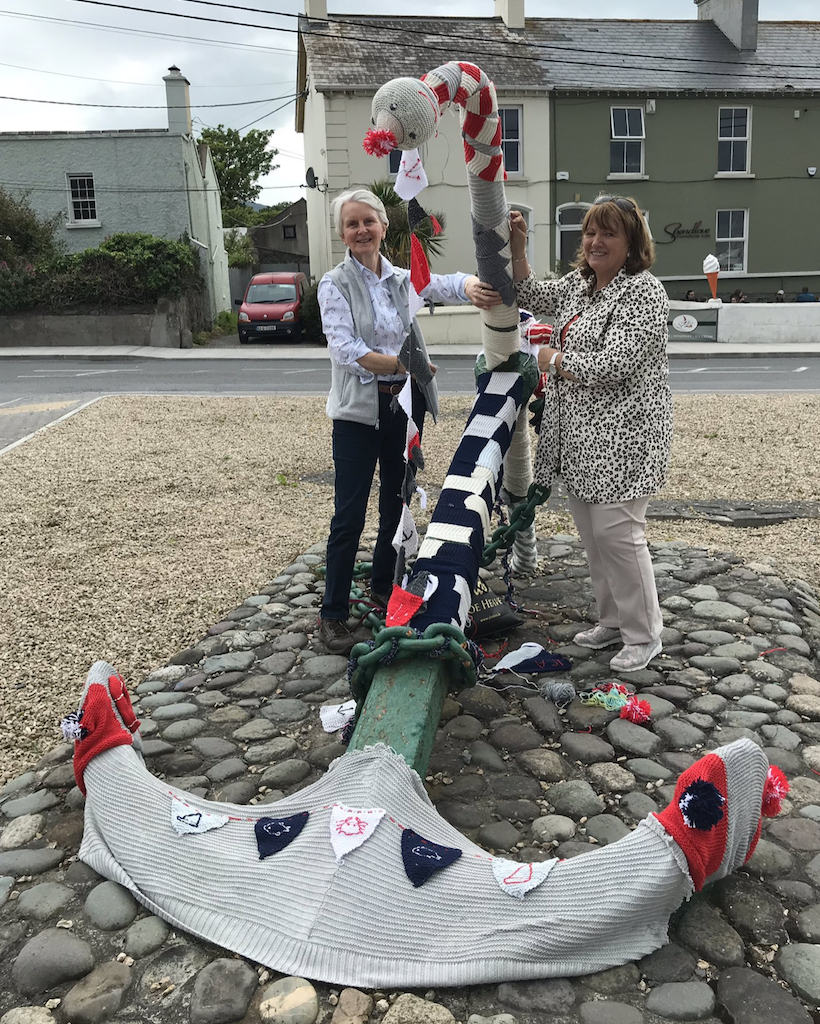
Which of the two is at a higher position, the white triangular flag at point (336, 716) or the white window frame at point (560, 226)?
the white window frame at point (560, 226)

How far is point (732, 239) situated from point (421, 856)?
93.7 feet

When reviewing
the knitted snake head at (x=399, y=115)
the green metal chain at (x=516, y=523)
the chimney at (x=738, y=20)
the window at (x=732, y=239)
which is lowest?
the green metal chain at (x=516, y=523)

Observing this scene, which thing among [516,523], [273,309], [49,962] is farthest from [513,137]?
[49,962]

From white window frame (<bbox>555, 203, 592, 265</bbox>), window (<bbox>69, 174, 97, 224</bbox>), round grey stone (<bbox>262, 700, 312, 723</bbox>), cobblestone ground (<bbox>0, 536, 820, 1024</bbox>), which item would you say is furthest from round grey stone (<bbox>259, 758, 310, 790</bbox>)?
window (<bbox>69, 174, 97, 224</bbox>)

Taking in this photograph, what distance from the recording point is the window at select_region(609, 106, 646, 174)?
25844 millimetres

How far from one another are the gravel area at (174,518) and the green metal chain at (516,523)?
1526mm

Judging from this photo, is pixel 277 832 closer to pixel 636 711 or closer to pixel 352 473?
pixel 636 711

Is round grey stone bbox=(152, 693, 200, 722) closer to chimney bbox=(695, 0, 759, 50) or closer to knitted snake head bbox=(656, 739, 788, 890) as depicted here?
knitted snake head bbox=(656, 739, 788, 890)

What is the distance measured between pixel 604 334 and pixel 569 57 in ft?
84.8

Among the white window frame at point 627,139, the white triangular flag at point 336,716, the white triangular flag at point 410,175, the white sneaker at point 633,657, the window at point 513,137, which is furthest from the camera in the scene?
the white window frame at point 627,139

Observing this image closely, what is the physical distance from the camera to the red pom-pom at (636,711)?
3244mm

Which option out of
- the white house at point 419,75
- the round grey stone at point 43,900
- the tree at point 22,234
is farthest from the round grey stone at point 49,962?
the tree at point 22,234

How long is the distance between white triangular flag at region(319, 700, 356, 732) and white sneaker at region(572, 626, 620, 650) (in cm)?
113

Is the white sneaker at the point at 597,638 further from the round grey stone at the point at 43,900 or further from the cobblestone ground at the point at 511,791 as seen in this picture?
the round grey stone at the point at 43,900
